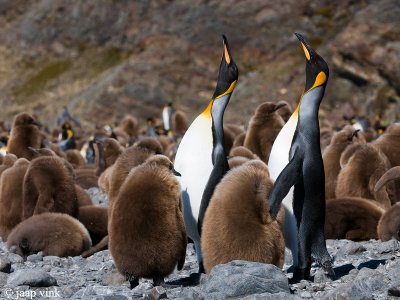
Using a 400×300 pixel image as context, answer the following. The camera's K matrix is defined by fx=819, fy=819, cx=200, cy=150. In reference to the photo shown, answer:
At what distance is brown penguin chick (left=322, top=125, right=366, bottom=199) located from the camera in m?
9.95

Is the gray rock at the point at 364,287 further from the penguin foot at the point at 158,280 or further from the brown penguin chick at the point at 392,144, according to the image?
the brown penguin chick at the point at 392,144

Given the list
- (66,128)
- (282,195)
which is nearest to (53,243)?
(282,195)

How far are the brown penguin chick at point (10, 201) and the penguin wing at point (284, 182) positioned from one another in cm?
357

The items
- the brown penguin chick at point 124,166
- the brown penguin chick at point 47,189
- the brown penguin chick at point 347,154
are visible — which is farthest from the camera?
the brown penguin chick at point 347,154

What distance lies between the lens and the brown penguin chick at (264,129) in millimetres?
11867

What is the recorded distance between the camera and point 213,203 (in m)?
5.78

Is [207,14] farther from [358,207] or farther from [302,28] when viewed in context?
[358,207]

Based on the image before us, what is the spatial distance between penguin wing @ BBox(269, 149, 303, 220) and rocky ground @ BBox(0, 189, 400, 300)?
533 millimetres

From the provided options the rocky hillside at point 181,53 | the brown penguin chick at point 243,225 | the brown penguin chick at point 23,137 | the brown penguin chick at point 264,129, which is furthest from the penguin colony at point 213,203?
the rocky hillside at point 181,53

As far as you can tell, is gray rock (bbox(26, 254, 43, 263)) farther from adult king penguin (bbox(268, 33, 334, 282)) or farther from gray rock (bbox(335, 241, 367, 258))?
gray rock (bbox(335, 241, 367, 258))

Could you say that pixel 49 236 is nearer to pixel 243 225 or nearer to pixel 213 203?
pixel 213 203

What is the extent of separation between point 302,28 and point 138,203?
29414 mm

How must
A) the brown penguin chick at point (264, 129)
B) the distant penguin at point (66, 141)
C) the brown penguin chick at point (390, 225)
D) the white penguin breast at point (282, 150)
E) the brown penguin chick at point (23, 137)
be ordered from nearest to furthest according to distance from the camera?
the white penguin breast at point (282, 150)
the brown penguin chick at point (390, 225)
the brown penguin chick at point (264, 129)
the brown penguin chick at point (23, 137)
the distant penguin at point (66, 141)

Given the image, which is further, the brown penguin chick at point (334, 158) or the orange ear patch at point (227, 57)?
the brown penguin chick at point (334, 158)
